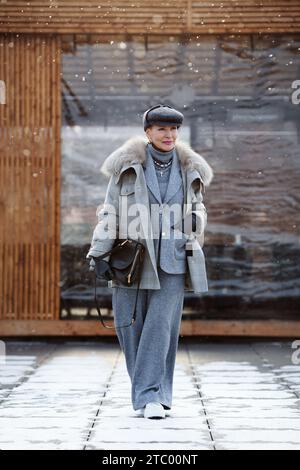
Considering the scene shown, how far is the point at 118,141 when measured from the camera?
11.7m

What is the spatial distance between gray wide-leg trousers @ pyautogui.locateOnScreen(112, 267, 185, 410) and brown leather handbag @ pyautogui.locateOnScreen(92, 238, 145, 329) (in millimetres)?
118

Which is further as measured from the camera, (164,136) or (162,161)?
(162,161)

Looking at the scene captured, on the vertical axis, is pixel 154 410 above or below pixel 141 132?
below

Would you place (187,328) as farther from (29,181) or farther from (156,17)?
(156,17)

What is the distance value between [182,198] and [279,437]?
195cm

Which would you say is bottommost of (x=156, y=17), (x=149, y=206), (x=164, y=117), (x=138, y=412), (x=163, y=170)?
(x=138, y=412)

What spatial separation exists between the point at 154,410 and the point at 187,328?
191 inches

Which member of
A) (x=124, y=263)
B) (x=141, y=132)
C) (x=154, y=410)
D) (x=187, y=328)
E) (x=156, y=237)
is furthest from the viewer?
(x=141, y=132)

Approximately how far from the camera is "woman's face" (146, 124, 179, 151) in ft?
23.1

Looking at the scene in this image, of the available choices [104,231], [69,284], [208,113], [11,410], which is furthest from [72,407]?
[208,113]

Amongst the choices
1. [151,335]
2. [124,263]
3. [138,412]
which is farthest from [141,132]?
[138,412]

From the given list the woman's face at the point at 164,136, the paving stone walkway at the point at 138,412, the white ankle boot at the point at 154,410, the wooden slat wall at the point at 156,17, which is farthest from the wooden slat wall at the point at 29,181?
the white ankle boot at the point at 154,410

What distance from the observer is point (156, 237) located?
6.96m

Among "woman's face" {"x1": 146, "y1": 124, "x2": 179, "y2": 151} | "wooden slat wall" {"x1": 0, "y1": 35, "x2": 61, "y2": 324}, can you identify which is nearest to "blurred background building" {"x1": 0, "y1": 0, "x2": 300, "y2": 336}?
"wooden slat wall" {"x1": 0, "y1": 35, "x2": 61, "y2": 324}
